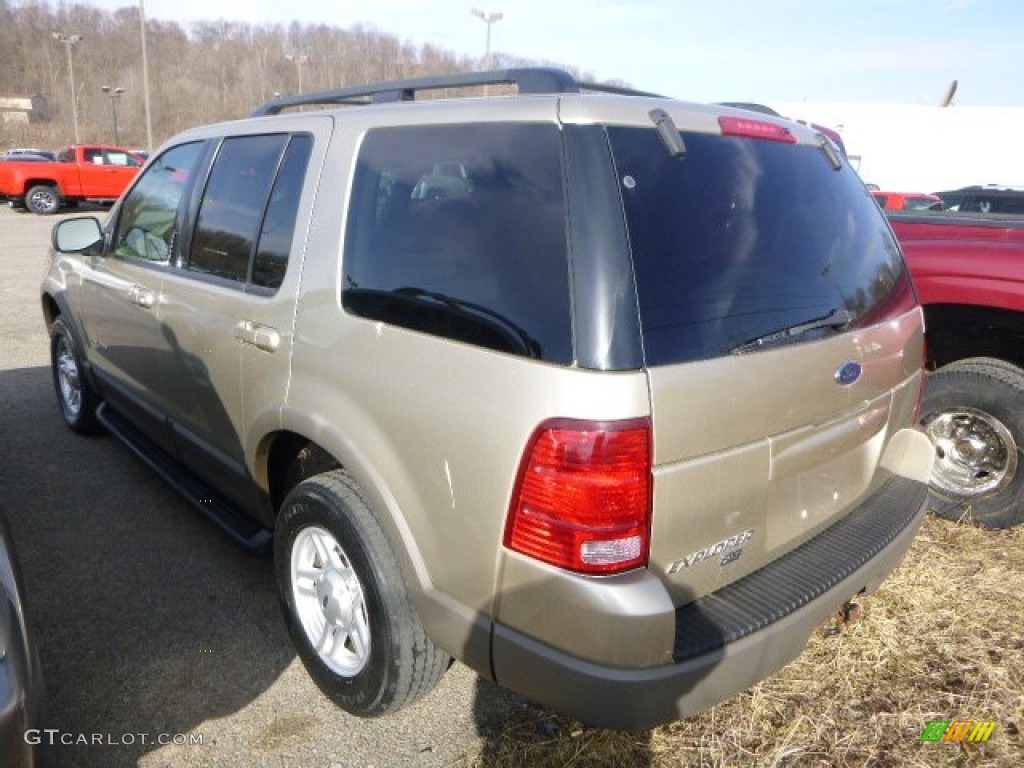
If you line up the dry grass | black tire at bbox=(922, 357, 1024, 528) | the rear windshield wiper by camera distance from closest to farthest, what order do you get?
the rear windshield wiper, the dry grass, black tire at bbox=(922, 357, 1024, 528)

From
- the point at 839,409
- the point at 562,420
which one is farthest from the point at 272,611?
the point at 839,409

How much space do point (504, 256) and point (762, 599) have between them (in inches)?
45.3

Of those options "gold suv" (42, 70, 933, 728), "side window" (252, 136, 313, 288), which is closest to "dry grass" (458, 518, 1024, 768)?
"gold suv" (42, 70, 933, 728)

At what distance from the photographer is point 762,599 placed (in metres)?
2.01

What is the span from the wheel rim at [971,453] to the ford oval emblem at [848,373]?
1.81 meters

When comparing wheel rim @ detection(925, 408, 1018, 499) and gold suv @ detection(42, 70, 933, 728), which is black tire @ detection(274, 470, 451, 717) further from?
wheel rim @ detection(925, 408, 1018, 499)

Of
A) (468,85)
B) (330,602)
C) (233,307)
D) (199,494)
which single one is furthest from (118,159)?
(330,602)

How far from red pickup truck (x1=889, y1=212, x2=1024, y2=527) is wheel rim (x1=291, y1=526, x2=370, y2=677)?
297cm

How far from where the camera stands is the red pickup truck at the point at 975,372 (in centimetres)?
347

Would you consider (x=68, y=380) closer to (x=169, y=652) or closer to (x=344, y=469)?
(x=169, y=652)

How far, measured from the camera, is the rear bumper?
1.76 m

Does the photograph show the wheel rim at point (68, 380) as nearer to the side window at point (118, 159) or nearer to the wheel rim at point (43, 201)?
the wheel rim at point (43, 201)

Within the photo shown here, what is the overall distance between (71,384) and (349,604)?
11.4 ft

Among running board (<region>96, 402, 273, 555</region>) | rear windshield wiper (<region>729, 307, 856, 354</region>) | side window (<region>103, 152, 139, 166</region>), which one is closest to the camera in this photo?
rear windshield wiper (<region>729, 307, 856, 354</region>)
